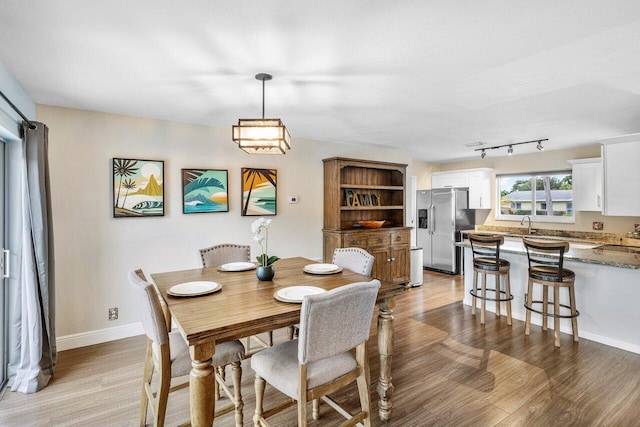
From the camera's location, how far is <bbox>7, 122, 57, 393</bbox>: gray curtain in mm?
2436

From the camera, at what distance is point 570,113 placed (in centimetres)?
330

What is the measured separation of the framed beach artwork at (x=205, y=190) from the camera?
3.65 metres

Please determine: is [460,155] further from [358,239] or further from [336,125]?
[336,125]

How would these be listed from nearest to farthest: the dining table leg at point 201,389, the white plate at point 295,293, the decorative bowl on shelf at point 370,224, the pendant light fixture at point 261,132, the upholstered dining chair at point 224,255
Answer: the dining table leg at point 201,389 → the white plate at point 295,293 → the pendant light fixture at point 261,132 → the upholstered dining chair at point 224,255 → the decorative bowl on shelf at point 370,224

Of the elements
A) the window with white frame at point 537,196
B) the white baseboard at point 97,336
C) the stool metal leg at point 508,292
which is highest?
the window with white frame at point 537,196

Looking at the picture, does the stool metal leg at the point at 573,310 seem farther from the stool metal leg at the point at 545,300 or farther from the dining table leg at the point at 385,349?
the dining table leg at the point at 385,349

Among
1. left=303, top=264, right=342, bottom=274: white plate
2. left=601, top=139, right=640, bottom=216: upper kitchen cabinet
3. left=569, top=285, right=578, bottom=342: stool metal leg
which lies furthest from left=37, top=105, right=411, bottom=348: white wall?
left=601, top=139, right=640, bottom=216: upper kitchen cabinet

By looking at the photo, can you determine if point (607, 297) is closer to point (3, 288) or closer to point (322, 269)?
point (322, 269)

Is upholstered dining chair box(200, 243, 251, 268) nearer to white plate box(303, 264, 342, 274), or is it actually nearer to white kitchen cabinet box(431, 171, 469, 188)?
white plate box(303, 264, 342, 274)

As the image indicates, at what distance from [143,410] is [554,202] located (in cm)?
654

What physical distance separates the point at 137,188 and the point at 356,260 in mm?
A: 2429

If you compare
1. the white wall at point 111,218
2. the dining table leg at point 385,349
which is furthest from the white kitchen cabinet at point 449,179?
the dining table leg at point 385,349

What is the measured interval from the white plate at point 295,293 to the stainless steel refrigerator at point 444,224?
4789mm

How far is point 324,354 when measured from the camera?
63.0 inches
